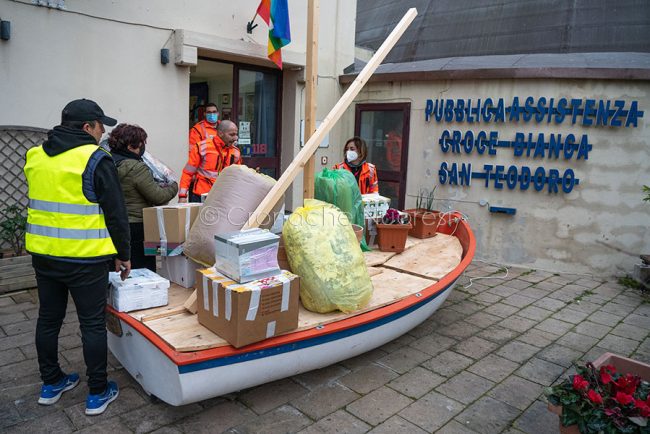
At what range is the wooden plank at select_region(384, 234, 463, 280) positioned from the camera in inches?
186

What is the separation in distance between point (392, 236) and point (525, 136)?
331cm

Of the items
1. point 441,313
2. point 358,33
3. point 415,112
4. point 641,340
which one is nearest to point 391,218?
point 441,313

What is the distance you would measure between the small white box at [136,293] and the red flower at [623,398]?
9.47 feet

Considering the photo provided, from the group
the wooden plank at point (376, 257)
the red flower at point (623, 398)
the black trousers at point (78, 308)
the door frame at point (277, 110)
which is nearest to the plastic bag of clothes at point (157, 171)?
the black trousers at point (78, 308)

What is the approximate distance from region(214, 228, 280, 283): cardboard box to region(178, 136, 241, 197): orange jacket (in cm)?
274

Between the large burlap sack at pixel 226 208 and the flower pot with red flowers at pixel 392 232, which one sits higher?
the large burlap sack at pixel 226 208

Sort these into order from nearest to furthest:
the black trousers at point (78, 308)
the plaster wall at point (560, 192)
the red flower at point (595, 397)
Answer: the red flower at point (595, 397)
the black trousers at point (78, 308)
the plaster wall at point (560, 192)

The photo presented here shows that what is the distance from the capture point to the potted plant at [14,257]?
529cm

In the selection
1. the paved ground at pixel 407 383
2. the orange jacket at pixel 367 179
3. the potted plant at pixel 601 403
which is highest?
the orange jacket at pixel 367 179

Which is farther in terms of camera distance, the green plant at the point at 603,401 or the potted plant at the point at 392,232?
the potted plant at the point at 392,232

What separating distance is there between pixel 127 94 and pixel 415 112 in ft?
14.6

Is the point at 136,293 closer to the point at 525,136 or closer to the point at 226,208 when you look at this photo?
the point at 226,208

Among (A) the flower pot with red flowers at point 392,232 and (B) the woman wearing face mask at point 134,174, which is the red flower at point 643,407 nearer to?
(A) the flower pot with red flowers at point 392,232

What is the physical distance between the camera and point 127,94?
623cm
